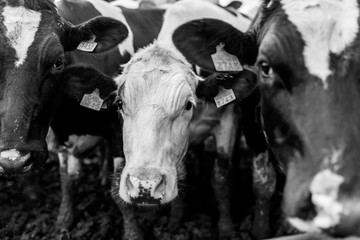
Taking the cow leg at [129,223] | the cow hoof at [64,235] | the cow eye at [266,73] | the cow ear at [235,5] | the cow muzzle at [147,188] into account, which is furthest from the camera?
the cow ear at [235,5]

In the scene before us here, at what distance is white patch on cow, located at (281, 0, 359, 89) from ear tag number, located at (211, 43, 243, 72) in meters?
Result: 0.90

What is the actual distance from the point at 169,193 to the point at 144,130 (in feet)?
1.77

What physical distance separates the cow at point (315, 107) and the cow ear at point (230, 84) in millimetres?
847

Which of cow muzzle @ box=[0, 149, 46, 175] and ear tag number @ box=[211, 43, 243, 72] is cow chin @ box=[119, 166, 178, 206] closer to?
cow muzzle @ box=[0, 149, 46, 175]

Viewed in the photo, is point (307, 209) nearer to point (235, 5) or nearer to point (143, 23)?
point (143, 23)

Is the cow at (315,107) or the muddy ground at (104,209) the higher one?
the cow at (315,107)

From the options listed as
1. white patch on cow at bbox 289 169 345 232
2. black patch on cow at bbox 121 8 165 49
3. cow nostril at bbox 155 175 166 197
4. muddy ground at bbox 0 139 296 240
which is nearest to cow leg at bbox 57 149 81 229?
muddy ground at bbox 0 139 296 240

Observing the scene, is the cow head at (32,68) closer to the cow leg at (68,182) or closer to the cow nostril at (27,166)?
the cow nostril at (27,166)

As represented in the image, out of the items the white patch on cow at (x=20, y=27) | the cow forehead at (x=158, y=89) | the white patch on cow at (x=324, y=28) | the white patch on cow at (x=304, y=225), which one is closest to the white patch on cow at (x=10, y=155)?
the white patch on cow at (x=20, y=27)

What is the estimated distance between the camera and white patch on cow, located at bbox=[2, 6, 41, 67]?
4.18 metres

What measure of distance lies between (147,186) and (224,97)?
1291 millimetres

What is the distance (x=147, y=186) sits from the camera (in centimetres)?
367

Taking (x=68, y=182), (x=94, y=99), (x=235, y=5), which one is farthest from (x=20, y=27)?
(x=235, y=5)

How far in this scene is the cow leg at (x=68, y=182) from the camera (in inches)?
222
